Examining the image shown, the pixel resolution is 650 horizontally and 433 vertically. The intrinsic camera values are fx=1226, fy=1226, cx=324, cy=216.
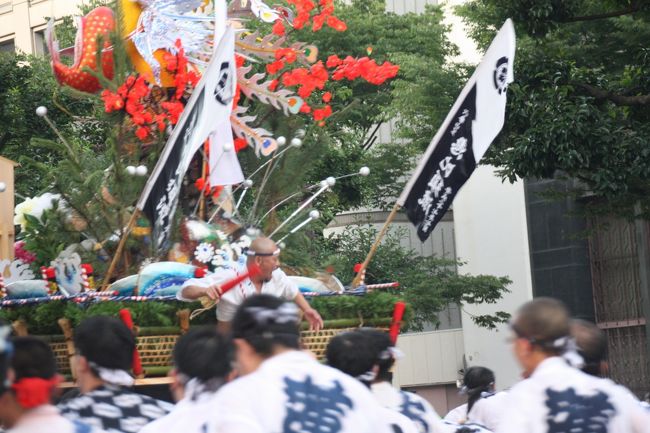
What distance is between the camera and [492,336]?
22.7 metres

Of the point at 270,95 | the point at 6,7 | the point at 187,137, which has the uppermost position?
the point at 6,7

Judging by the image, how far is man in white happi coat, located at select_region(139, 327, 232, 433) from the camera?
13.8ft

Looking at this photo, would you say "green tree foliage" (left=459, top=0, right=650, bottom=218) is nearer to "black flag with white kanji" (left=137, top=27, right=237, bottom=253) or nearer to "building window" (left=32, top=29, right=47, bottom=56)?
"black flag with white kanji" (left=137, top=27, right=237, bottom=253)

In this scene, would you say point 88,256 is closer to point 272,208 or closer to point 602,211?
point 272,208

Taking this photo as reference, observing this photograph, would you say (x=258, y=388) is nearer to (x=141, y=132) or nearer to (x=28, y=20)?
(x=141, y=132)

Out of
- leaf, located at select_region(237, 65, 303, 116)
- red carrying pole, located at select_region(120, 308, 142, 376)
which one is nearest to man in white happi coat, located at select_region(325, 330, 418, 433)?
red carrying pole, located at select_region(120, 308, 142, 376)

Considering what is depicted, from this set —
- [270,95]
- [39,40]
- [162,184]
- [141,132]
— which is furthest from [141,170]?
[39,40]

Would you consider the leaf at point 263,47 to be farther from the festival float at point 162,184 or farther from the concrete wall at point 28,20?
the concrete wall at point 28,20

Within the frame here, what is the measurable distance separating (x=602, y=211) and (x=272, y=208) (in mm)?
7663

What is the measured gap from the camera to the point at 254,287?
6.99 m

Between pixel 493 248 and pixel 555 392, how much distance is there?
18216 mm

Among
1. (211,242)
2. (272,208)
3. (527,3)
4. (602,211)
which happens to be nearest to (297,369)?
(211,242)

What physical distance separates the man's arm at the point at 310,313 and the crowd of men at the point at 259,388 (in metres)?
2.18

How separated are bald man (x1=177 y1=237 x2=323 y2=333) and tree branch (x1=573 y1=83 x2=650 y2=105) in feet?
24.1
